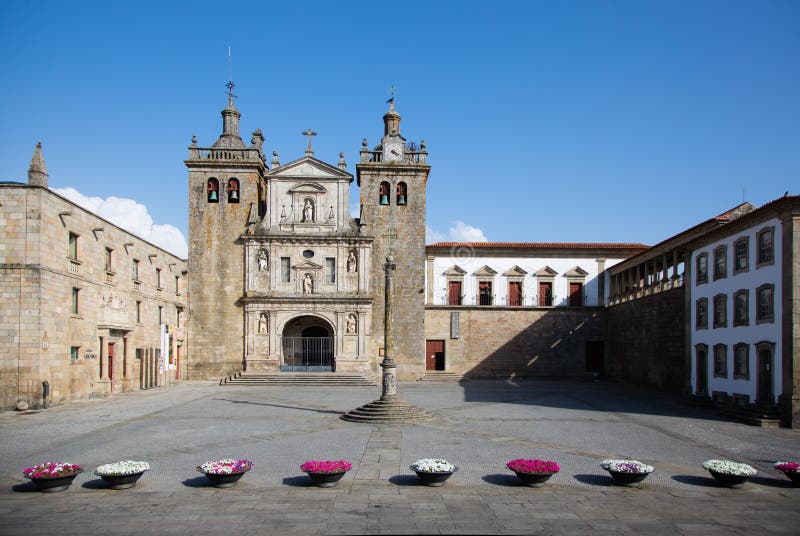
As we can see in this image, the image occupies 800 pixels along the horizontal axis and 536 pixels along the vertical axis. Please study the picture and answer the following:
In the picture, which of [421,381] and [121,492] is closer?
[121,492]

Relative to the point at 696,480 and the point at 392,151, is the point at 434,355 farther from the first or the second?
the point at 696,480

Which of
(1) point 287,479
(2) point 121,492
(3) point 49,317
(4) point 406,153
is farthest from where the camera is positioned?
(4) point 406,153

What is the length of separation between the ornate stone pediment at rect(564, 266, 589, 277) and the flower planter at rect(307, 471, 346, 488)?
3954 centimetres

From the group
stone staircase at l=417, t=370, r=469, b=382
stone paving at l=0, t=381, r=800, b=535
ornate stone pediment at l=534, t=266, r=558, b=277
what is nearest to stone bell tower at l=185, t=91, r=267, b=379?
stone paving at l=0, t=381, r=800, b=535

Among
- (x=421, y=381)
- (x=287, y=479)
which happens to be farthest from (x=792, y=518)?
(x=421, y=381)

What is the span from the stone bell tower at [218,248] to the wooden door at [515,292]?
20.1 m

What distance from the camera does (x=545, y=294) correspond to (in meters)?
50.7

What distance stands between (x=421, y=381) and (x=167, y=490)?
3166 cm

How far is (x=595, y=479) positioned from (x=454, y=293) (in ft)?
117

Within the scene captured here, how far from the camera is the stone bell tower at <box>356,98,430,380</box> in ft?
145

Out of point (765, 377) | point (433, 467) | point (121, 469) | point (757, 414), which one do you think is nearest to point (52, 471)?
point (121, 469)

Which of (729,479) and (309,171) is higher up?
(309,171)

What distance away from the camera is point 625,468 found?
14.0 metres

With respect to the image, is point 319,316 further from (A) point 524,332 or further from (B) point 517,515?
(B) point 517,515
